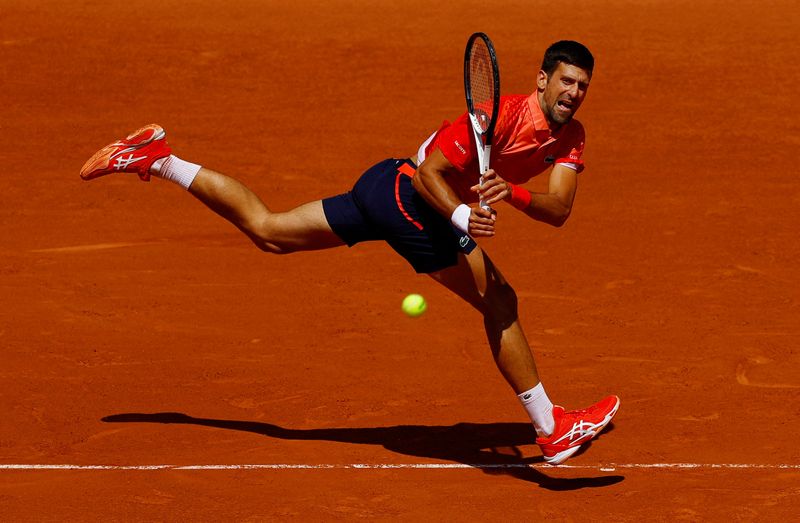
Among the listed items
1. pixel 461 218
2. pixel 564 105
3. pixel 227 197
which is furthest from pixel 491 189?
pixel 227 197

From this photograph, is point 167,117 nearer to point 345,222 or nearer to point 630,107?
point 630,107

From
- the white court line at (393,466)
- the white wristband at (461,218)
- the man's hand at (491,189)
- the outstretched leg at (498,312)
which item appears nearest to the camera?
the man's hand at (491,189)

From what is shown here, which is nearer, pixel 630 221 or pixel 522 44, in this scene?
pixel 630 221

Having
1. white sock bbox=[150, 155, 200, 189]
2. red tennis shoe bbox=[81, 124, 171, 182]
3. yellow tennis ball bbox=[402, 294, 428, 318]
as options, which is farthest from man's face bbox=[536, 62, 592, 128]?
yellow tennis ball bbox=[402, 294, 428, 318]

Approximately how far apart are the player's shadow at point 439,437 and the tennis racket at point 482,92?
166 cm

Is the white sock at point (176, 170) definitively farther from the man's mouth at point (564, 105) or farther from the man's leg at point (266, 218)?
the man's mouth at point (564, 105)

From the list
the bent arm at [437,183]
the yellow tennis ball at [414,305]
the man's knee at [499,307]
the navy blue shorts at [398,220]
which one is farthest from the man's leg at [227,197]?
the yellow tennis ball at [414,305]

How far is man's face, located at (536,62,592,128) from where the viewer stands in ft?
21.8

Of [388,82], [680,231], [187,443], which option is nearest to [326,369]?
[187,443]

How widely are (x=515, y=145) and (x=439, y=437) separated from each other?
74.0 inches

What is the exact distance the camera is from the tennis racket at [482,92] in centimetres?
641

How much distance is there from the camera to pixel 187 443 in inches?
293

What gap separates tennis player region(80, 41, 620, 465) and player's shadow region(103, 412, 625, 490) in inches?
14.0

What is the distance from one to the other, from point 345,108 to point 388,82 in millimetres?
838
